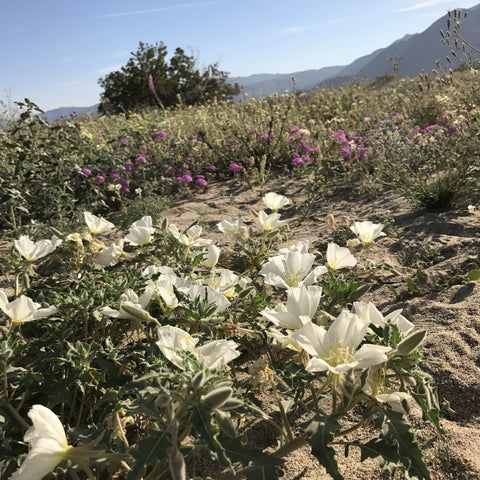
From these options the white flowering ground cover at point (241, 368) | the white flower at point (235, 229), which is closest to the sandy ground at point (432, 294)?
the white flowering ground cover at point (241, 368)

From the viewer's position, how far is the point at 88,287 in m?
1.62

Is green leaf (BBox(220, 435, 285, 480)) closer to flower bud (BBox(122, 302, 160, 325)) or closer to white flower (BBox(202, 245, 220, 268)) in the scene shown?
flower bud (BBox(122, 302, 160, 325))

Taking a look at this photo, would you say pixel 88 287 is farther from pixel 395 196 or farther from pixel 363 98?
pixel 363 98

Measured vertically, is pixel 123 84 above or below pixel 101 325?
above

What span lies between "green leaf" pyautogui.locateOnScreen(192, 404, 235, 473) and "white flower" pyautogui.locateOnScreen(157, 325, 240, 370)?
0.16m

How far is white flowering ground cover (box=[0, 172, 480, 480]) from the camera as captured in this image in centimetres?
92

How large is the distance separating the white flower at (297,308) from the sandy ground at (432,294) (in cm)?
57

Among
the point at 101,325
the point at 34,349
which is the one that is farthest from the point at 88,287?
the point at 34,349

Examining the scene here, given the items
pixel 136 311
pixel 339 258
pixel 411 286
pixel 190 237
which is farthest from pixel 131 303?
pixel 411 286

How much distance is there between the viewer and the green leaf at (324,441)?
0.90 meters

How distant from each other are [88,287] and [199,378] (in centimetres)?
91

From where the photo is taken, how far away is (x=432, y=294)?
7.55 feet

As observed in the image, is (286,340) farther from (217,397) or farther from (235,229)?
(235,229)

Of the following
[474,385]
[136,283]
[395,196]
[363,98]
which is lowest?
[474,385]
